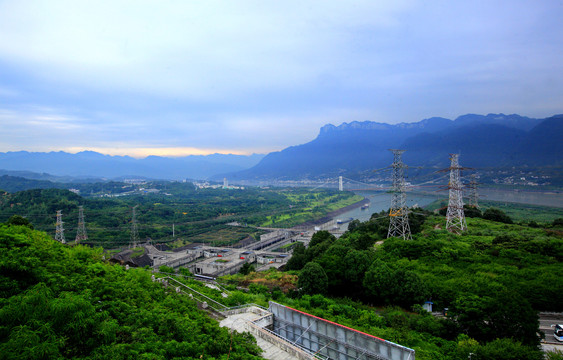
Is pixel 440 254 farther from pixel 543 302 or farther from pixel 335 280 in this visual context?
pixel 335 280

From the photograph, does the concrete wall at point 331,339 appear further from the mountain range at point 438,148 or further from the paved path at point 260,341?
the mountain range at point 438,148

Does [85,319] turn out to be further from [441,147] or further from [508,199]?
[441,147]

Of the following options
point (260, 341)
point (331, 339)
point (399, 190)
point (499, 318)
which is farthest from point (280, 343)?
point (399, 190)

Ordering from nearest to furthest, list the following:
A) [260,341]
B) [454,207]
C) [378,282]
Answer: [260,341] → [378,282] → [454,207]

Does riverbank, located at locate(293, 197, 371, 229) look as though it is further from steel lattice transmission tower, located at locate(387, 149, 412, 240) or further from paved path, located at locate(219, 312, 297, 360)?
paved path, located at locate(219, 312, 297, 360)

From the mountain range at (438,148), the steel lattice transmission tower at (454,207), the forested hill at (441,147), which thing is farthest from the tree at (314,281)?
the mountain range at (438,148)

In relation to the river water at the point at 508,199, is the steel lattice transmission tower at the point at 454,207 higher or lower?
higher
